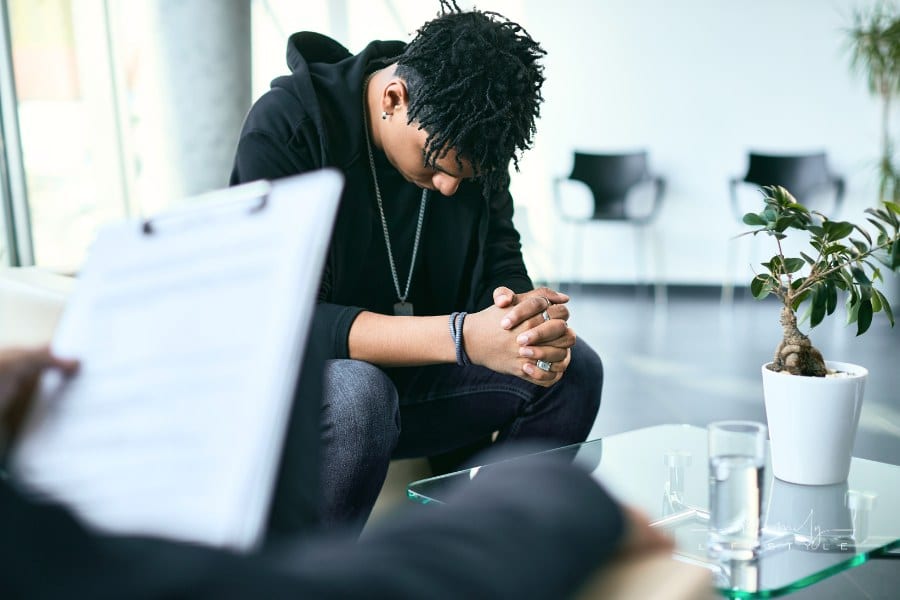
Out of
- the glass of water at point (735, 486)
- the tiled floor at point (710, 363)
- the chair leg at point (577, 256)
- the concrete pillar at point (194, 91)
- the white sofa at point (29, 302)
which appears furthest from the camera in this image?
the chair leg at point (577, 256)

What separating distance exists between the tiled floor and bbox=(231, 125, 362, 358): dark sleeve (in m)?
0.97

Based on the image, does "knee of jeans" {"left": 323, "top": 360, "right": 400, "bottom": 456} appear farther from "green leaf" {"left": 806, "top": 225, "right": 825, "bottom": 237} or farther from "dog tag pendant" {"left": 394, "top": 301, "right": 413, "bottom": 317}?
"green leaf" {"left": 806, "top": 225, "right": 825, "bottom": 237}

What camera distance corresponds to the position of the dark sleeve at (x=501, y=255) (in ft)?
5.94

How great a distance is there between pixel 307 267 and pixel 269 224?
0.05 meters

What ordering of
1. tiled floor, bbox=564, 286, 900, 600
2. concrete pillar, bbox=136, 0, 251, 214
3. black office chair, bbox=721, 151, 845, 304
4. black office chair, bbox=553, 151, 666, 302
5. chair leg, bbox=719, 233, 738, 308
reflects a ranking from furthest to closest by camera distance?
black office chair, bbox=553, 151, 666, 302 → chair leg, bbox=719, 233, 738, 308 → black office chair, bbox=721, 151, 845, 304 → concrete pillar, bbox=136, 0, 251, 214 → tiled floor, bbox=564, 286, 900, 600

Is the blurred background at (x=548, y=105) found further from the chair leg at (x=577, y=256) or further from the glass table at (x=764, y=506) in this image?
the glass table at (x=764, y=506)

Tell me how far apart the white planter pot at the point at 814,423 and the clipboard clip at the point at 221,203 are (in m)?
0.98

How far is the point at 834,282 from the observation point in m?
1.36

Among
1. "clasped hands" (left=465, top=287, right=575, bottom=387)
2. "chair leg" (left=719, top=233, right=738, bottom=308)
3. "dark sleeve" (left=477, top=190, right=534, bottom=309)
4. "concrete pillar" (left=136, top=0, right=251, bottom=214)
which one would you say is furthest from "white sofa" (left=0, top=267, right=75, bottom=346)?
"chair leg" (left=719, top=233, right=738, bottom=308)

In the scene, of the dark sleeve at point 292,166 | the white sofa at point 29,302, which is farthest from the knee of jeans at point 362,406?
the white sofa at point 29,302

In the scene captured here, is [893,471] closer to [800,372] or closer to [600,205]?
[800,372]

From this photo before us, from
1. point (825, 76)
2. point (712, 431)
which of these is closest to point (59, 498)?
point (712, 431)

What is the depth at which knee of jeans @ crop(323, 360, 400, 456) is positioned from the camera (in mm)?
1340

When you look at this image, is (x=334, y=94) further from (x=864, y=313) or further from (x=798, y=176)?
(x=798, y=176)
